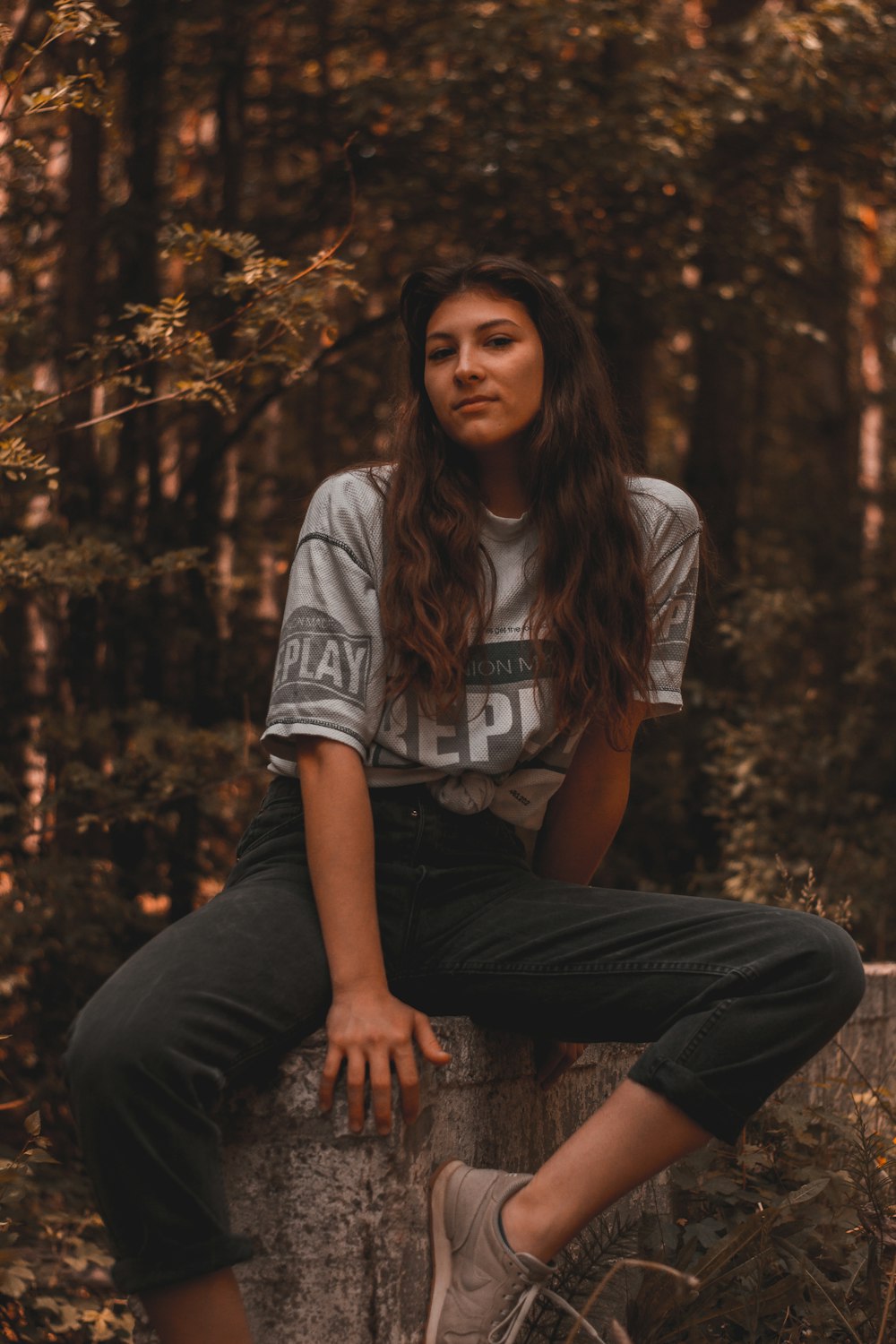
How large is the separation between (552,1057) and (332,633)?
90cm

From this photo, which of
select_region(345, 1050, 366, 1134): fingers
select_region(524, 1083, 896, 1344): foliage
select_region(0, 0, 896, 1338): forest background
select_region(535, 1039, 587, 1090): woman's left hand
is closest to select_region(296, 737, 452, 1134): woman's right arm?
select_region(345, 1050, 366, 1134): fingers

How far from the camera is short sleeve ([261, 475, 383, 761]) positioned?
224cm

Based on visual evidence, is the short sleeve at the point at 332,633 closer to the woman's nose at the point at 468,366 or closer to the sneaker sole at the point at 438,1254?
the woman's nose at the point at 468,366

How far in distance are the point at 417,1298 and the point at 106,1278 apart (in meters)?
1.76

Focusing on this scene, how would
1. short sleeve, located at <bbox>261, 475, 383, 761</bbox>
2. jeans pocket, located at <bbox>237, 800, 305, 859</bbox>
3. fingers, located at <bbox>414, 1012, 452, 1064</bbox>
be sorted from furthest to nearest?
jeans pocket, located at <bbox>237, 800, 305, 859</bbox> → short sleeve, located at <bbox>261, 475, 383, 761</bbox> → fingers, located at <bbox>414, 1012, 452, 1064</bbox>

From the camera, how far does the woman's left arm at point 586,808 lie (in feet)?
8.61

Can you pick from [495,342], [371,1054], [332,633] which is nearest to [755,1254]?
[371,1054]

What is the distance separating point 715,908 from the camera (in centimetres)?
223

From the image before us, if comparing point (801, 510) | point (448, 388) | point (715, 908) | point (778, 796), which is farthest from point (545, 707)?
point (801, 510)

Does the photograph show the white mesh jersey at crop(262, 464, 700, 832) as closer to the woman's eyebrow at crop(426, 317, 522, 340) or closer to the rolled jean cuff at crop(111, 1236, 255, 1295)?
the woman's eyebrow at crop(426, 317, 522, 340)

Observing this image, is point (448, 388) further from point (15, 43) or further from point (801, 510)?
point (801, 510)

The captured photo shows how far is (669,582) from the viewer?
2.59 m

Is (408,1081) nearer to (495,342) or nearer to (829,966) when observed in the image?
(829,966)

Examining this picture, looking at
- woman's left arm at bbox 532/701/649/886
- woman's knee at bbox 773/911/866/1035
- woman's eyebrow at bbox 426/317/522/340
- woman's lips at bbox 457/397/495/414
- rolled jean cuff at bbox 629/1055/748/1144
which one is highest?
woman's eyebrow at bbox 426/317/522/340
